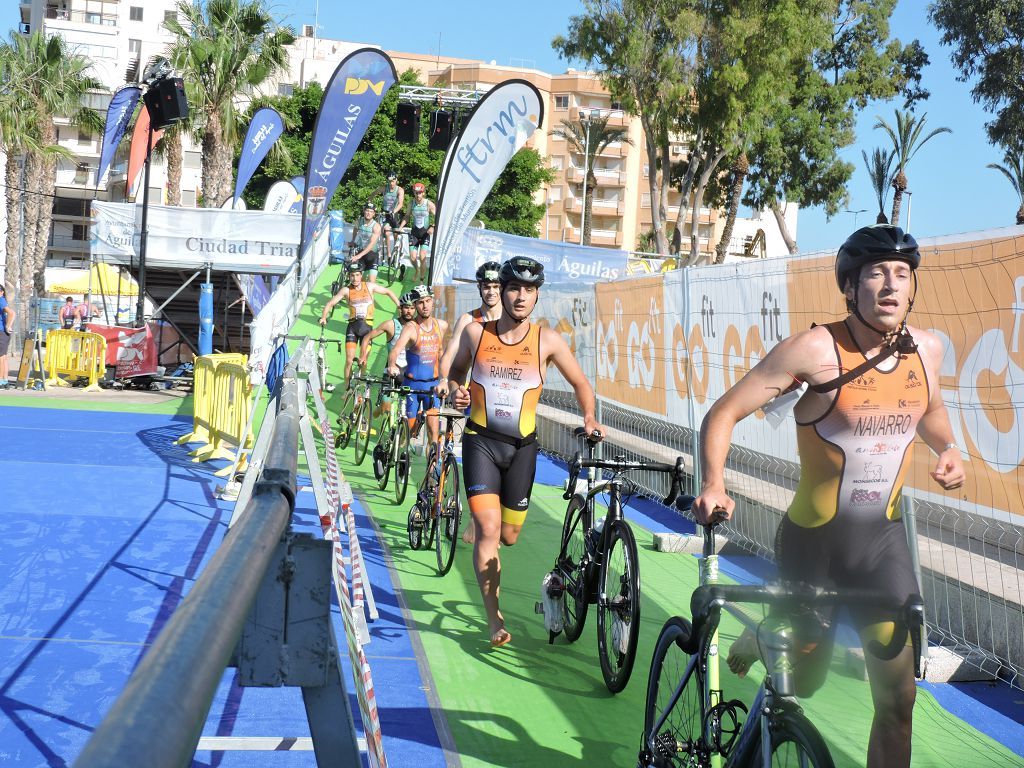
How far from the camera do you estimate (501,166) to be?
18422 mm

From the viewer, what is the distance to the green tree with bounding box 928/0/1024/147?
3225 centimetres

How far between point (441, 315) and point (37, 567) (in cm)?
1462

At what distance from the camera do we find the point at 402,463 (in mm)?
10633

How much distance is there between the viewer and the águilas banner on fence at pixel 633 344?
10.5m

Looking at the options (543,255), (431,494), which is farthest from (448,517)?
(543,255)

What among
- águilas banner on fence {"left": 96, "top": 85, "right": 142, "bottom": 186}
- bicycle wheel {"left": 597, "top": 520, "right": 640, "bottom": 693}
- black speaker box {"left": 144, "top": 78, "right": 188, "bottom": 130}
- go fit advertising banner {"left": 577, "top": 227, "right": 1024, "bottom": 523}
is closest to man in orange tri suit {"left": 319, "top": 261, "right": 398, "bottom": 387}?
go fit advertising banner {"left": 577, "top": 227, "right": 1024, "bottom": 523}

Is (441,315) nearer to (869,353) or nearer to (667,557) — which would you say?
(667,557)

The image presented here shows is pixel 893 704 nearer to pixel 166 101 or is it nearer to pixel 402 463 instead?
pixel 402 463

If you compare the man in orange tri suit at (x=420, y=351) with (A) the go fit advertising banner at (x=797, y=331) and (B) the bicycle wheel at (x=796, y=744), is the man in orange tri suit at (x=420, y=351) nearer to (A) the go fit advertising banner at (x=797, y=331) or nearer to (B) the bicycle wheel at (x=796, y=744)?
(A) the go fit advertising banner at (x=797, y=331)

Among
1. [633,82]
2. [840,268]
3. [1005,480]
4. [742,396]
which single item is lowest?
[1005,480]

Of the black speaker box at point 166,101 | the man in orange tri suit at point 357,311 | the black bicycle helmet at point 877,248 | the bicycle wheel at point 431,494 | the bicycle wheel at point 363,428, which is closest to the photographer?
the black bicycle helmet at point 877,248

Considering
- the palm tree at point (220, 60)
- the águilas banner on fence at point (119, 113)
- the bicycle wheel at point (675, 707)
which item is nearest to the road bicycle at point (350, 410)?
the bicycle wheel at point (675, 707)

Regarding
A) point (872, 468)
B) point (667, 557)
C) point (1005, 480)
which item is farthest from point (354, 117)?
point (872, 468)

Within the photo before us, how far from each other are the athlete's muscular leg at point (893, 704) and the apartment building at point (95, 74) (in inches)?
2836
